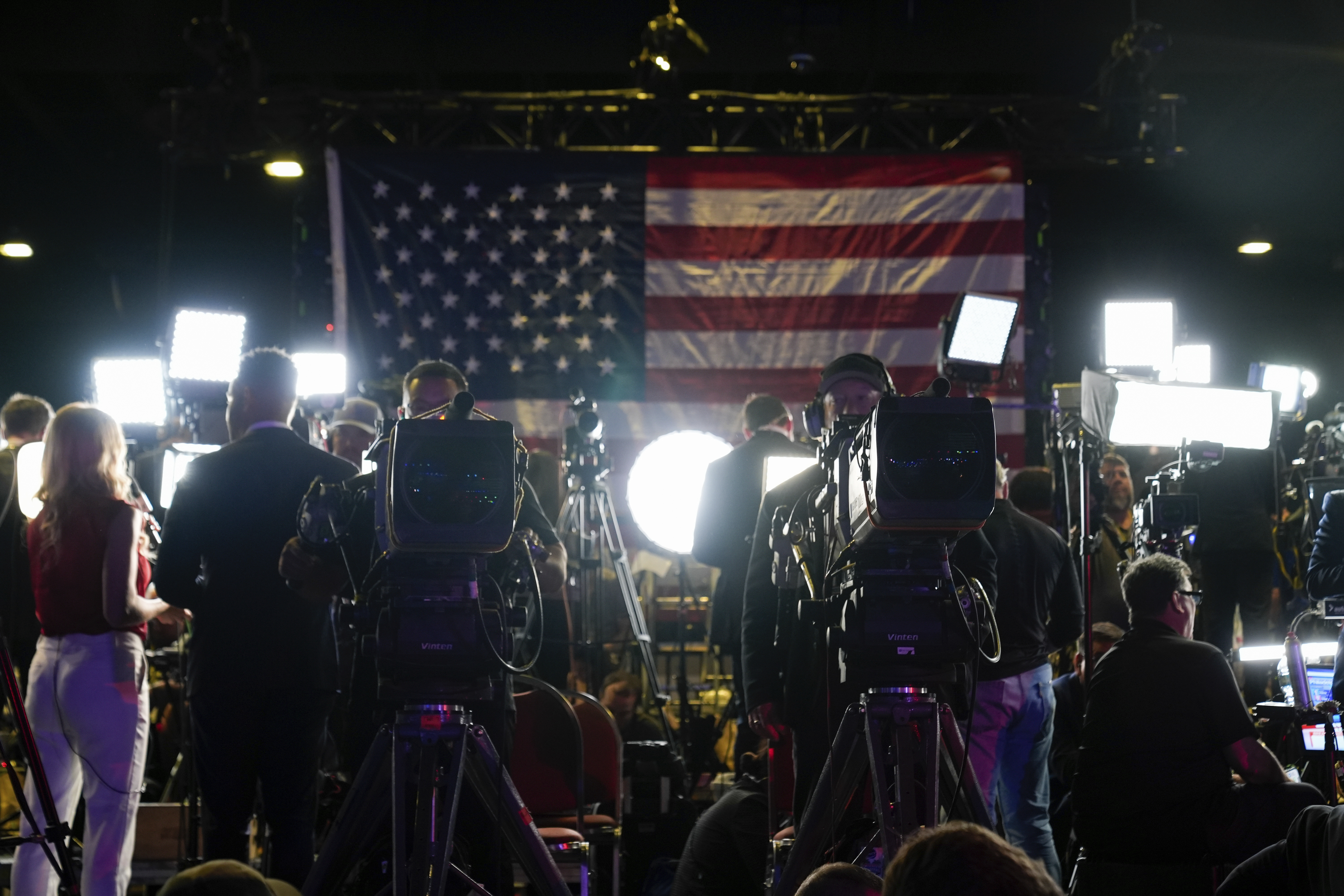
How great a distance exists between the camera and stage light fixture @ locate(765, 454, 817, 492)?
351 centimetres

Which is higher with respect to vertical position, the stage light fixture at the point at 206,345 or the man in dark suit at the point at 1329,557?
the stage light fixture at the point at 206,345

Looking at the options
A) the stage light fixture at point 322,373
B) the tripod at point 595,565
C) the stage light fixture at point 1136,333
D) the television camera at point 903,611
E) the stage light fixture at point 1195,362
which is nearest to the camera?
the television camera at point 903,611

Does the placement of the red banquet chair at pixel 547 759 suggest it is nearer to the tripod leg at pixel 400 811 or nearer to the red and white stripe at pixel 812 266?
the tripod leg at pixel 400 811

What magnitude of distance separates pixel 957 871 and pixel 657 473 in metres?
6.64

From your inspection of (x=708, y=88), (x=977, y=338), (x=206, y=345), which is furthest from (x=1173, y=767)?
(x=708, y=88)

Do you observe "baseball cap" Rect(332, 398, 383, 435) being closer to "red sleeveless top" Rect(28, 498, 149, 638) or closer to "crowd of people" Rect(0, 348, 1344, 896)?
"crowd of people" Rect(0, 348, 1344, 896)

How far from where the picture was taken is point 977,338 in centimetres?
424

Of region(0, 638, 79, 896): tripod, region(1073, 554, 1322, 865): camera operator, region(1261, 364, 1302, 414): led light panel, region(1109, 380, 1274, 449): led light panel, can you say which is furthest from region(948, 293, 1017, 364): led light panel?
region(1261, 364, 1302, 414): led light panel

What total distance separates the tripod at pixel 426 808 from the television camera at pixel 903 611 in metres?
0.54

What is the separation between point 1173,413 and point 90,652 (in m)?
3.98

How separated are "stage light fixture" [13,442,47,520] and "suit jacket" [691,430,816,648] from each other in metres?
2.27

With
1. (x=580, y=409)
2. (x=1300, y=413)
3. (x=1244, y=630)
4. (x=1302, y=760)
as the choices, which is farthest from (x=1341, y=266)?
(x=1302, y=760)

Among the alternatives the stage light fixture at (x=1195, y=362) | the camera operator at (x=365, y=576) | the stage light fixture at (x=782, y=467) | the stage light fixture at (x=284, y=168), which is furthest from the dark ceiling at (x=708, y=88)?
the camera operator at (x=365, y=576)

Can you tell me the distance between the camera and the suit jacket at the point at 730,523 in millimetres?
4297
